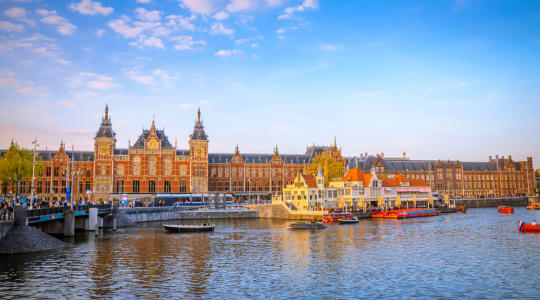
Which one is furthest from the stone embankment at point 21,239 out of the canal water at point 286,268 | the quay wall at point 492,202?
the quay wall at point 492,202

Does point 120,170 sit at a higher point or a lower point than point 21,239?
higher

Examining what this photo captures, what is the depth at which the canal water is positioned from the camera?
3170cm

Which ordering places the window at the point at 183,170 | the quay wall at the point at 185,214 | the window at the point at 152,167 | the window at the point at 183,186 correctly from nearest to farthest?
the quay wall at the point at 185,214 < the window at the point at 152,167 < the window at the point at 183,186 < the window at the point at 183,170

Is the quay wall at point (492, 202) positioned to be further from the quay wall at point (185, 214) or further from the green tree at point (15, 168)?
the green tree at point (15, 168)

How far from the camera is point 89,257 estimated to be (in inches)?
1793

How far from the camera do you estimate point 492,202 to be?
500 ft

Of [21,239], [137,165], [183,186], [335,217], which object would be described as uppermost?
[137,165]

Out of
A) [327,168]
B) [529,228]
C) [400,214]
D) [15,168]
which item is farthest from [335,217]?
[15,168]

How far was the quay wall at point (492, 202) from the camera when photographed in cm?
14900

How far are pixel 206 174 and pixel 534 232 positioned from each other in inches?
3618

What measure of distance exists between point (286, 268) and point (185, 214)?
6695cm

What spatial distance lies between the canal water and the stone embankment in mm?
1726

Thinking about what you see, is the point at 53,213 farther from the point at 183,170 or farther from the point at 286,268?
the point at 183,170

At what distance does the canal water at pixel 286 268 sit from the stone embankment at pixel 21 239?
173 cm
